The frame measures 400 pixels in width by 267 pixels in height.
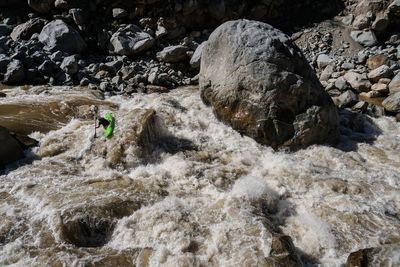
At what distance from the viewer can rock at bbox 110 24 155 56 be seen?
51.3 ft

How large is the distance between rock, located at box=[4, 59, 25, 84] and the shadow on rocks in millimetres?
10235

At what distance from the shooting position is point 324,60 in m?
16.0

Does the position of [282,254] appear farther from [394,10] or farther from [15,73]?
[394,10]

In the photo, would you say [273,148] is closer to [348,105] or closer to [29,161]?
[348,105]

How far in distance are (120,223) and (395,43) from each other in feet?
45.5

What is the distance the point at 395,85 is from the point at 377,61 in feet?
5.82

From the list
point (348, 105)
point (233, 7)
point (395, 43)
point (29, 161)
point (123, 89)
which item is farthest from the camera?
point (233, 7)

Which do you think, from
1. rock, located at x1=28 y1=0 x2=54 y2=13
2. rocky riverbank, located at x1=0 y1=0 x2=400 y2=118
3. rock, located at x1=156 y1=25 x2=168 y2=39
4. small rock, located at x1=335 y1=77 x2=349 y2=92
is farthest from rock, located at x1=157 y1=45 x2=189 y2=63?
small rock, located at x1=335 y1=77 x2=349 y2=92

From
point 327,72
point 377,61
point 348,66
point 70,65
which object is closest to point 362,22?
point 377,61

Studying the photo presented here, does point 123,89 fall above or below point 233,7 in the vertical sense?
below

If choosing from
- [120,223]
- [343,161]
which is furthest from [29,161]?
A: [343,161]

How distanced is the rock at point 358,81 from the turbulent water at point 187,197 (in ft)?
9.16

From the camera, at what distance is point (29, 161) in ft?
30.2

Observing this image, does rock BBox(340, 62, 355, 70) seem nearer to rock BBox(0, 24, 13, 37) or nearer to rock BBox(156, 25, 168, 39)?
rock BBox(156, 25, 168, 39)
